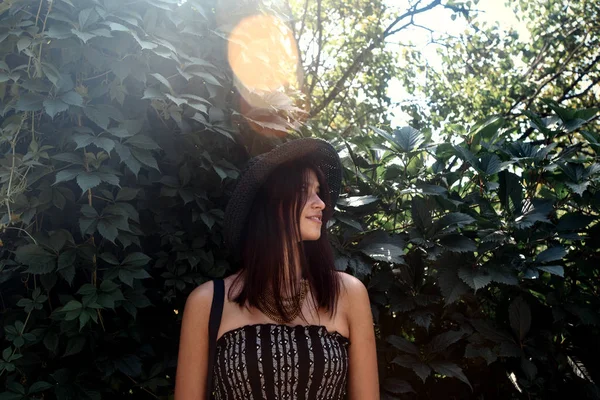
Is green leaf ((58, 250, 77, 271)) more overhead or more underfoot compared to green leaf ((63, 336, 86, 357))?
more overhead

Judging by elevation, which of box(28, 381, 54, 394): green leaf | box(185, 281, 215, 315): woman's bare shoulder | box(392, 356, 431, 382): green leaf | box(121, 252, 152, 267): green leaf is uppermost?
box(392, 356, 431, 382): green leaf

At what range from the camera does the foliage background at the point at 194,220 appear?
1.99 metres

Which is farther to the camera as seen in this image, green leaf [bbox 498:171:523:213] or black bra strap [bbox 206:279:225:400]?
green leaf [bbox 498:171:523:213]

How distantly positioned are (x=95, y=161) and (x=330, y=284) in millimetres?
815

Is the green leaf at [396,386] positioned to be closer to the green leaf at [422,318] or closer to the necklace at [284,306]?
the green leaf at [422,318]

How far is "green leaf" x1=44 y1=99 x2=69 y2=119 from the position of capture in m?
1.89

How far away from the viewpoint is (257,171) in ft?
6.78

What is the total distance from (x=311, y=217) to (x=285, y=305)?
29 centimetres

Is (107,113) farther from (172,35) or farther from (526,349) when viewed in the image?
(526,349)

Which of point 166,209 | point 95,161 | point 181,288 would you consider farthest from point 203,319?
point 95,161

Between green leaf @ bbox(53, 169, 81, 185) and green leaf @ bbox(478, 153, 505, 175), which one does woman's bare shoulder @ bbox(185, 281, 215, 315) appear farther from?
green leaf @ bbox(478, 153, 505, 175)

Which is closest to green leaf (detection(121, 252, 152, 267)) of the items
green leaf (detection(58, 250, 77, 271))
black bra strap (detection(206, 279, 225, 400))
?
green leaf (detection(58, 250, 77, 271))

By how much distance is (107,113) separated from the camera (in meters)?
2.03

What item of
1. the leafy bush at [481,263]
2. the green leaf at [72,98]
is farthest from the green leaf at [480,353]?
the green leaf at [72,98]
